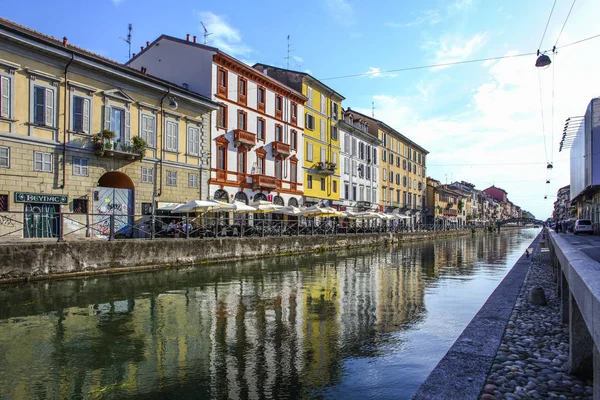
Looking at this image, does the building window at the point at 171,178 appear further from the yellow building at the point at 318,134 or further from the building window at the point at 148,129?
the yellow building at the point at 318,134

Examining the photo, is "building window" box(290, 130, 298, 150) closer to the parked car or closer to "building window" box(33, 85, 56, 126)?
"building window" box(33, 85, 56, 126)

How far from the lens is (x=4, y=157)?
1856 centimetres

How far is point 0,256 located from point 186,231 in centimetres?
889

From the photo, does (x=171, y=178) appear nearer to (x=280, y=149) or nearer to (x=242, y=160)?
(x=242, y=160)

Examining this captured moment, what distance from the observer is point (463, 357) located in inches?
214

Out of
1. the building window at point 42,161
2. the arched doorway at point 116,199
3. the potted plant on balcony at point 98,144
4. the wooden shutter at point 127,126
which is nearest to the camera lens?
the building window at point 42,161

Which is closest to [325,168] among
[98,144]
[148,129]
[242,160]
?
[242,160]

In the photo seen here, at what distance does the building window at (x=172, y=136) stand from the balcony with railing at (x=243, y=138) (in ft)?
18.6

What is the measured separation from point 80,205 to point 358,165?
1437 inches

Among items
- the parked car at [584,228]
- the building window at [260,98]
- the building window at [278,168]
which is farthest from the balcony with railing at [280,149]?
the parked car at [584,228]

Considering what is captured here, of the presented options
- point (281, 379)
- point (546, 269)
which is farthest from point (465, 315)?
point (546, 269)

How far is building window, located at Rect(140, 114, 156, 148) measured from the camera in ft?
81.8

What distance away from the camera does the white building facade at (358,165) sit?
1978 inches

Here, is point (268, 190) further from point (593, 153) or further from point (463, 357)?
point (463, 357)
